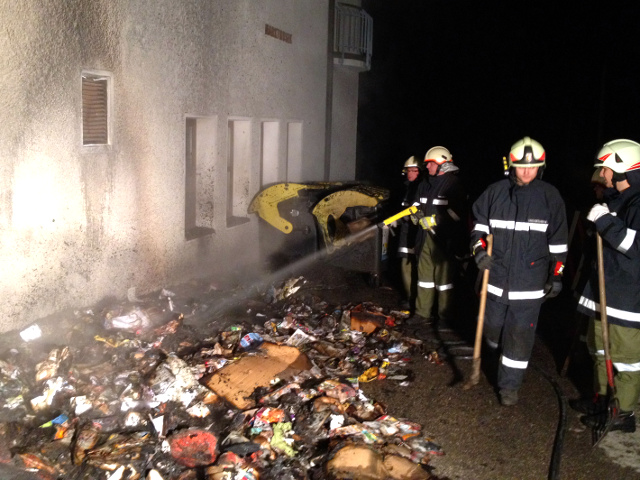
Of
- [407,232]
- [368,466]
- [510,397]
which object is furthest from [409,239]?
[368,466]

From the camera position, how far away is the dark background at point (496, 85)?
37.1 ft

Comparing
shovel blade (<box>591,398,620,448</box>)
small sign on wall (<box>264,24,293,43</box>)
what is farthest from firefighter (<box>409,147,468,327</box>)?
small sign on wall (<box>264,24,293,43</box>)

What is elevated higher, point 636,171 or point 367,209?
point 636,171

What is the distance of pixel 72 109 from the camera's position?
5.76 meters

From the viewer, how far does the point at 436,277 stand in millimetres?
7062

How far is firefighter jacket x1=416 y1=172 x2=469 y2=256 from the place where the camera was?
22.1 ft

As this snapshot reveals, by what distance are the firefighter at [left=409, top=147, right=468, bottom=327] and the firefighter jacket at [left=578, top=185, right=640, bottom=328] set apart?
2127mm

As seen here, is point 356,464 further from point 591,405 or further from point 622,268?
point 622,268

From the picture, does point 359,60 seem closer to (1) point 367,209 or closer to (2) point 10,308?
(1) point 367,209

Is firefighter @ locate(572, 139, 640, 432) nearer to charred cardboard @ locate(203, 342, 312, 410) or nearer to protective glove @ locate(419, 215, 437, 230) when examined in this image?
protective glove @ locate(419, 215, 437, 230)

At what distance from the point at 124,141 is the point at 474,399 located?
4.32m

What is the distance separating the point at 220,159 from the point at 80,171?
2888mm

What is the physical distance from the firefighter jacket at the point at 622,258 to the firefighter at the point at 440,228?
2127 millimetres

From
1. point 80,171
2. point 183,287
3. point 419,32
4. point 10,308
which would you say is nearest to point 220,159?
point 183,287
